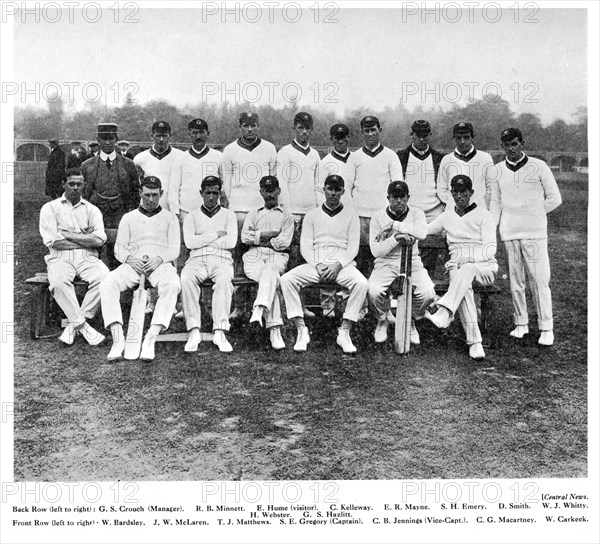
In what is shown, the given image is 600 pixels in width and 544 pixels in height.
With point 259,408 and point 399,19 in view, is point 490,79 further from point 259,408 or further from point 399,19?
point 259,408

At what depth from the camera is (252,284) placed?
5.08 m

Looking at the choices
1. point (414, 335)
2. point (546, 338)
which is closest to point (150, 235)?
point (414, 335)

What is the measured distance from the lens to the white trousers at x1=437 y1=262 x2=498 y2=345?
4.79 m

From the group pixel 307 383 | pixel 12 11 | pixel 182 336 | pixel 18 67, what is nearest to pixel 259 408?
pixel 307 383

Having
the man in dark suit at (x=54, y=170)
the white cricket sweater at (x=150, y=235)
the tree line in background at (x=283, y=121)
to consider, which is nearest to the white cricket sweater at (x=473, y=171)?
the tree line in background at (x=283, y=121)

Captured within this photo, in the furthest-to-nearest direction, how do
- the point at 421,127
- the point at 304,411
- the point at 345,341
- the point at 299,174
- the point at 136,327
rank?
the point at 299,174 → the point at 421,127 → the point at 345,341 → the point at 136,327 → the point at 304,411

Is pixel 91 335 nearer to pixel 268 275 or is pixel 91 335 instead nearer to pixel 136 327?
pixel 136 327

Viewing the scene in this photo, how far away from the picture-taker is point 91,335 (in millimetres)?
4832

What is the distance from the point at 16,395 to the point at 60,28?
2.71m

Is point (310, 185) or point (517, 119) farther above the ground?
point (517, 119)

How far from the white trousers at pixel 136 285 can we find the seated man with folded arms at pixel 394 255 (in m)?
1.53

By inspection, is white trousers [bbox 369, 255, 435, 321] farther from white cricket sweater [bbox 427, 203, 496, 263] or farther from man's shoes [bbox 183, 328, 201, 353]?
man's shoes [bbox 183, 328, 201, 353]

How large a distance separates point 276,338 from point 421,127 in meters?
2.18

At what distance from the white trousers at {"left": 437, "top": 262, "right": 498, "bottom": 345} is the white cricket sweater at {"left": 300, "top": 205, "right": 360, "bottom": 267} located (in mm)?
806
